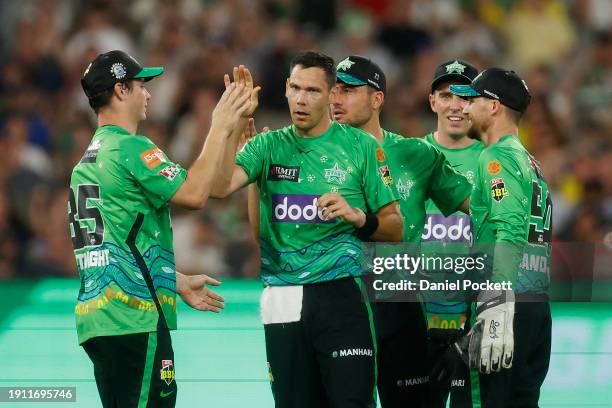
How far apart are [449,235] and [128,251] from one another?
8.09 ft

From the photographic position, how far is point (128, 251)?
5.71m

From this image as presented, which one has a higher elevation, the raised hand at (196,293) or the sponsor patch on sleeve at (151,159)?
the sponsor patch on sleeve at (151,159)

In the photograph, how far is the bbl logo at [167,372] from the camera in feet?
Result: 18.7

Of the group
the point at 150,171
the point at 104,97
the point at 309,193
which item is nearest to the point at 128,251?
the point at 150,171

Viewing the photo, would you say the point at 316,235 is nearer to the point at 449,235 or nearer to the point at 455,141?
the point at 449,235

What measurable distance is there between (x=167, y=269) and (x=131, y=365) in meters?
0.53

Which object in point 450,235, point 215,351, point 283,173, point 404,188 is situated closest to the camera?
point 283,173

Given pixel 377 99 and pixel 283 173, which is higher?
pixel 377 99

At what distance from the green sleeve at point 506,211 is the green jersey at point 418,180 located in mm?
1038

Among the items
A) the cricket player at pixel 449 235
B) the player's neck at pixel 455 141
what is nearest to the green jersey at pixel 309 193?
the cricket player at pixel 449 235

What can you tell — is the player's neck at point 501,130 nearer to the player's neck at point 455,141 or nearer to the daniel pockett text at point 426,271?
the daniel pockett text at point 426,271

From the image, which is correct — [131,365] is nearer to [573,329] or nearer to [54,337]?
[54,337]

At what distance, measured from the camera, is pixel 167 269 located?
5.88 metres

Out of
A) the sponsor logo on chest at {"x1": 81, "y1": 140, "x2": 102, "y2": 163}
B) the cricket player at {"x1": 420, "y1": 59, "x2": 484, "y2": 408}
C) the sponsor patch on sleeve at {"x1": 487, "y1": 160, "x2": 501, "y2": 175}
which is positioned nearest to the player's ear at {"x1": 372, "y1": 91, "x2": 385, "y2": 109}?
the cricket player at {"x1": 420, "y1": 59, "x2": 484, "y2": 408}
